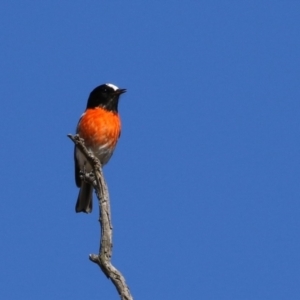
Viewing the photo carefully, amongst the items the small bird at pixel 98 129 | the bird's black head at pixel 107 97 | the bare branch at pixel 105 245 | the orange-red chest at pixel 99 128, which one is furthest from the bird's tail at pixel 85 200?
the bare branch at pixel 105 245

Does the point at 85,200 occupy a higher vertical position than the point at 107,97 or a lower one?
lower

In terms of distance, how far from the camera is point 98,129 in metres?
11.2

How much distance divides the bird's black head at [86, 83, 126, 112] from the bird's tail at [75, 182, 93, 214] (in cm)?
125

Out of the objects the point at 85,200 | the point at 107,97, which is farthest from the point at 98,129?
the point at 85,200

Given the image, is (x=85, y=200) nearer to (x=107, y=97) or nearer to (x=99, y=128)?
(x=99, y=128)

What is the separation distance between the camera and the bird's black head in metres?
11.7

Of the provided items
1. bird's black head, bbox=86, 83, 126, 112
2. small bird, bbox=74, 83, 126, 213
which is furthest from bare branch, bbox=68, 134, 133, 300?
bird's black head, bbox=86, 83, 126, 112

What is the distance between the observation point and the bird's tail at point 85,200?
442 inches

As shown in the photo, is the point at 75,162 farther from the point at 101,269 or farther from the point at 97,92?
the point at 101,269

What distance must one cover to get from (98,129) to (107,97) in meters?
0.71

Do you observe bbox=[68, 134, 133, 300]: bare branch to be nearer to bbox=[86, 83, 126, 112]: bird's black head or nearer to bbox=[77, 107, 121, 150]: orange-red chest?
bbox=[77, 107, 121, 150]: orange-red chest

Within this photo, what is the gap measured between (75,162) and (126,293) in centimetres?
641

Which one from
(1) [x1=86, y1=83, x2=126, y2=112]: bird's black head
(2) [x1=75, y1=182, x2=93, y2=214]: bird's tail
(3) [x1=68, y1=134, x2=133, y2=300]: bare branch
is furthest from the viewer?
(1) [x1=86, y1=83, x2=126, y2=112]: bird's black head

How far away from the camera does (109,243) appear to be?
20.3ft
